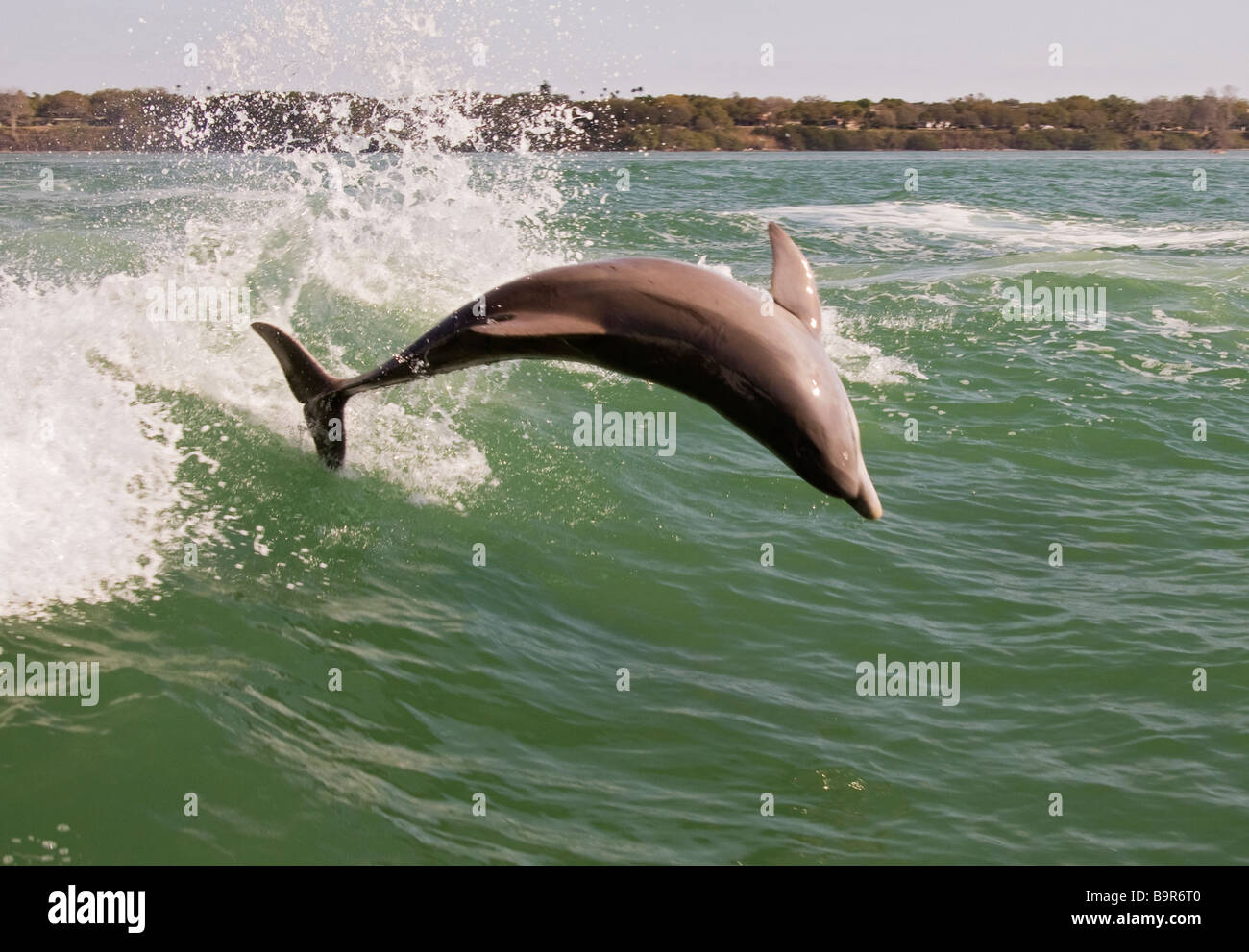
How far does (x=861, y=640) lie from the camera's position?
340 inches

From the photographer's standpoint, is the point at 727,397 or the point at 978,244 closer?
the point at 727,397

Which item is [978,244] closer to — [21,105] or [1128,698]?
[1128,698]

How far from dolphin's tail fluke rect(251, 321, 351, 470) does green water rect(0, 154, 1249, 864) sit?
23.8 inches

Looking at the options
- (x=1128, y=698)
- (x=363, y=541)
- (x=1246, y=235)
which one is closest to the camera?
(x=1128, y=698)

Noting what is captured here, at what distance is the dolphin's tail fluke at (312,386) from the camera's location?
959cm
